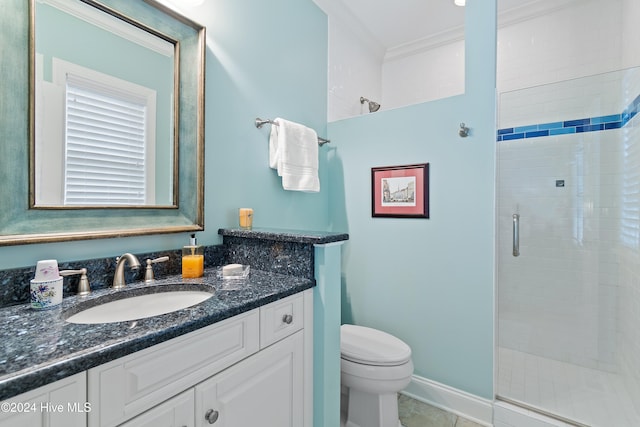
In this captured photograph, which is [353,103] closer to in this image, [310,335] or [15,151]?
[310,335]

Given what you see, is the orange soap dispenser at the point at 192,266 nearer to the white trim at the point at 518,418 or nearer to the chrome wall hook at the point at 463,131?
the chrome wall hook at the point at 463,131

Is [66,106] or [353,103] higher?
[353,103]

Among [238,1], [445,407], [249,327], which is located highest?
[238,1]

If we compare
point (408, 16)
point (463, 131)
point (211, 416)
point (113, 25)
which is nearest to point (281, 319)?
point (211, 416)

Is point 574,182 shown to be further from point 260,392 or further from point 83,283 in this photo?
point 83,283

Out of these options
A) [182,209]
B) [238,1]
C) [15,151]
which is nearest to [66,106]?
[15,151]

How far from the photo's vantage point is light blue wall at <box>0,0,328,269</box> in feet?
4.82

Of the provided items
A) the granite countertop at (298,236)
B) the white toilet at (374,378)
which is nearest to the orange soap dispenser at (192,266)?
the granite countertop at (298,236)

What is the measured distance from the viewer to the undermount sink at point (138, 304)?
3.09 feet

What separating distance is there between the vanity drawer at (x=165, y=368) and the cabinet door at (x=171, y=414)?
0.02 meters

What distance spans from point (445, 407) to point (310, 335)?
3.75 feet

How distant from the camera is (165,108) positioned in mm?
1314

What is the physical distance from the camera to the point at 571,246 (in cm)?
212

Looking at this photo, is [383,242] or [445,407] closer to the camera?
[445,407]
